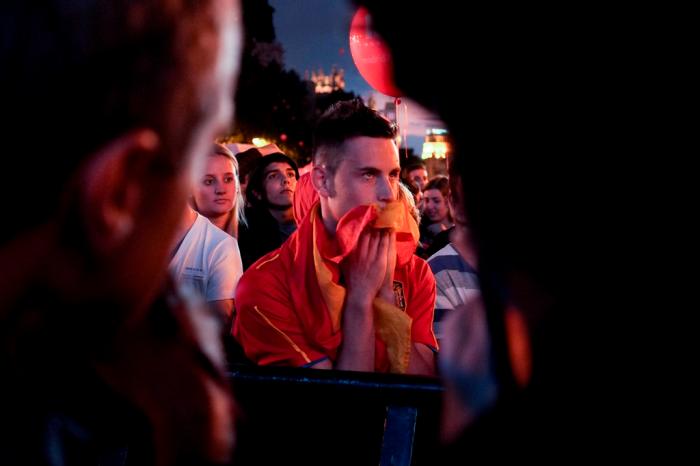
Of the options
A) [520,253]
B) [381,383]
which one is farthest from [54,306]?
[381,383]

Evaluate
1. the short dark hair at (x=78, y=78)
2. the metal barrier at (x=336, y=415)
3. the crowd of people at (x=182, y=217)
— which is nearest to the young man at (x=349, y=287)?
the metal barrier at (x=336, y=415)

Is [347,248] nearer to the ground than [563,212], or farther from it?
nearer to the ground

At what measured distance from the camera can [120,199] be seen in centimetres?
66

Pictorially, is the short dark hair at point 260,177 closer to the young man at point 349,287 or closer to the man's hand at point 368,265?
the young man at point 349,287

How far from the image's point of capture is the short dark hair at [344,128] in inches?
102

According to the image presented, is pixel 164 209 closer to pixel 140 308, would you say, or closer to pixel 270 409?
pixel 140 308

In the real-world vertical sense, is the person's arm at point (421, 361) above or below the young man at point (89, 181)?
below

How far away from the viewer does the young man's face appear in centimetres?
249

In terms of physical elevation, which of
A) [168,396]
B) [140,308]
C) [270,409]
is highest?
[140,308]

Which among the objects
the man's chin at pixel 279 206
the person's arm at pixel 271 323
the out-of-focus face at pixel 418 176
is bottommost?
the person's arm at pixel 271 323

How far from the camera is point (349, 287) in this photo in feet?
7.29

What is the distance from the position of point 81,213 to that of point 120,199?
4cm

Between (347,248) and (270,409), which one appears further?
(347,248)

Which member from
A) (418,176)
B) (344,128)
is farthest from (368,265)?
(418,176)
